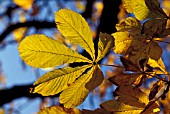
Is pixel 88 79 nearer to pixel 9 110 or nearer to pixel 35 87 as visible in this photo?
pixel 35 87

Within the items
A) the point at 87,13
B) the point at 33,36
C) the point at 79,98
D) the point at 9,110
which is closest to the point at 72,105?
the point at 79,98

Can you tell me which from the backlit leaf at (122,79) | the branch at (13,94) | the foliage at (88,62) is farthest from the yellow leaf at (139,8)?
the branch at (13,94)

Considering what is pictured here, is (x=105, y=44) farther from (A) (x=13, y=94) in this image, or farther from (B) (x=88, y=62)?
(A) (x=13, y=94)

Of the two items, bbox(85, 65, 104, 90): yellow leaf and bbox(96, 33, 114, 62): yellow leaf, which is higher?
bbox(96, 33, 114, 62): yellow leaf

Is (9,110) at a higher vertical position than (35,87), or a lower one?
lower

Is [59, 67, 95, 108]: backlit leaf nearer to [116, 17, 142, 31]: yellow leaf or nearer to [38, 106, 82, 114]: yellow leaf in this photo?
[38, 106, 82, 114]: yellow leaf

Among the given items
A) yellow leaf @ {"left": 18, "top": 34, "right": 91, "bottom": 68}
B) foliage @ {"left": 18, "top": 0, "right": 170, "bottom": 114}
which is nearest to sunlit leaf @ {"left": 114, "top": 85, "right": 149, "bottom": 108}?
foliage @ {"left": 18, "top": 0, "right": 170, "bottom": 114}

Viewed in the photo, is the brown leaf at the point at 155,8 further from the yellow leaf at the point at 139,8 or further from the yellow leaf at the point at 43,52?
the yellow leaf at the point at 43,52
